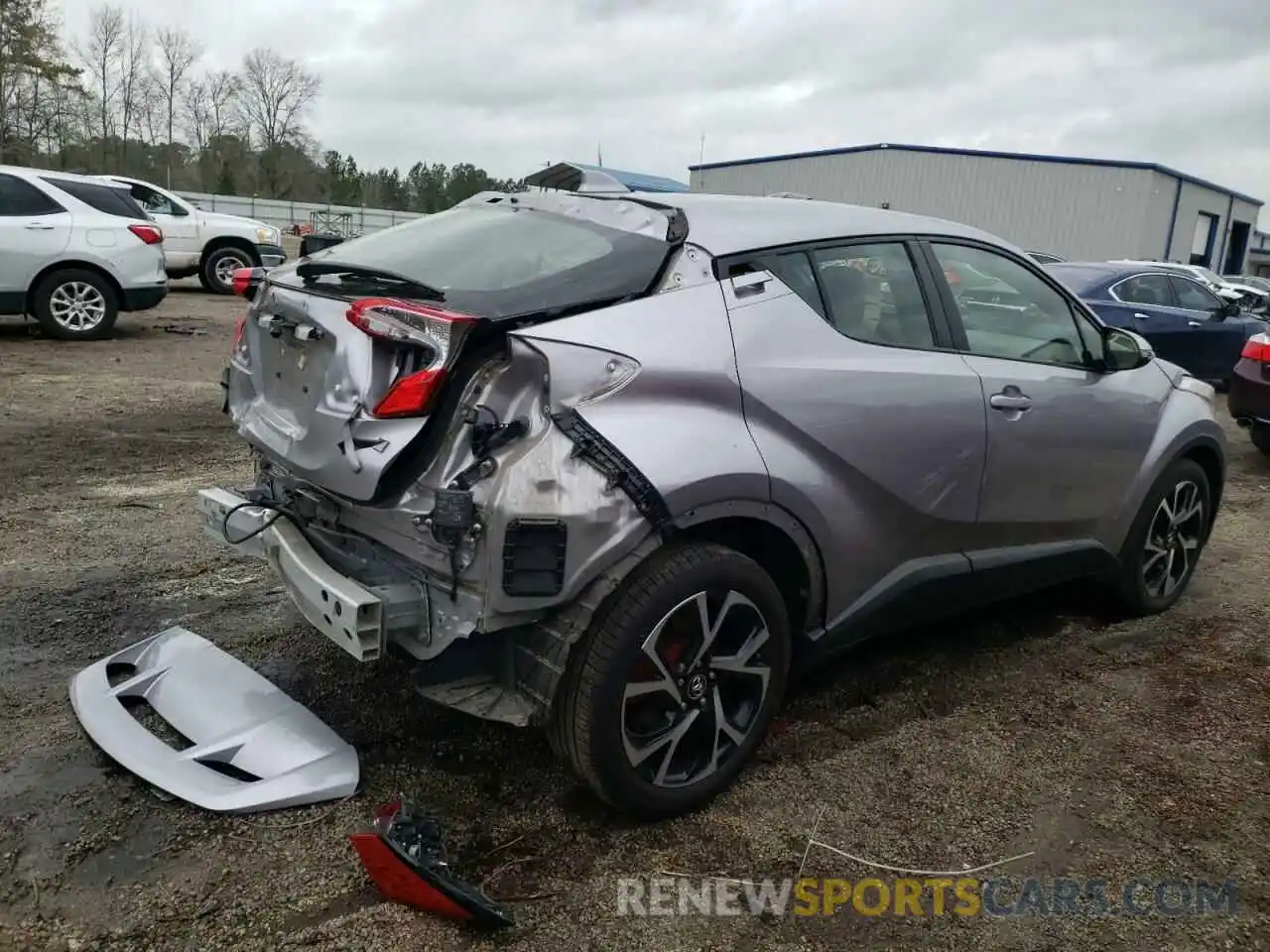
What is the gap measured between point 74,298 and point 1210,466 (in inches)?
417

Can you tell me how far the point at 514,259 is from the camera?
113 inches

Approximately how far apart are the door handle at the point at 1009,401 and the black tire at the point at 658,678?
1.14 metres

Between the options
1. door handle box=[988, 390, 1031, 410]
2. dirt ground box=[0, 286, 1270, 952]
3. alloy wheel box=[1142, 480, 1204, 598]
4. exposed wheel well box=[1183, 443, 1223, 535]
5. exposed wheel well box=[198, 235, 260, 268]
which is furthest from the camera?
exposed wheel well box=[198, 235, 260, 268]

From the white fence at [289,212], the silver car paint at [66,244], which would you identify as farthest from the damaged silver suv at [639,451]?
the white fence at [289,212]

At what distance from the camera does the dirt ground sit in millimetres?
2375

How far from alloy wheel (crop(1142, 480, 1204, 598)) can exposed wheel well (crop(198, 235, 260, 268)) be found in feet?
47.4

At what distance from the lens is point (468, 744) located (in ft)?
10.3

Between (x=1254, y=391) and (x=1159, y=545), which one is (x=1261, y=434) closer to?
(x=1254, y=391)

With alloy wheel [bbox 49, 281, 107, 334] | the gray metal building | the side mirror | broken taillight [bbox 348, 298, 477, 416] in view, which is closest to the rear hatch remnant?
broken taillight [bbox 348, 298, 477, 416]

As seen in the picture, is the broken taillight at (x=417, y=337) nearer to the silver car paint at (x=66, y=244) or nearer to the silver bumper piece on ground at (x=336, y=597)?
the silver bumper piece on ground at (x=336, y=597)

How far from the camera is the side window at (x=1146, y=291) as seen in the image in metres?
11.6

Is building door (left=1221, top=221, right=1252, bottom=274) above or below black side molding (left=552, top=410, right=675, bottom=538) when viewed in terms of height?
above

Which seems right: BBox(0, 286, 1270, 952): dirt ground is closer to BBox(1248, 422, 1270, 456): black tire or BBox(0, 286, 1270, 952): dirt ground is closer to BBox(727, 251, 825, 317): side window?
BBox(727, 251, 825, 317): side window

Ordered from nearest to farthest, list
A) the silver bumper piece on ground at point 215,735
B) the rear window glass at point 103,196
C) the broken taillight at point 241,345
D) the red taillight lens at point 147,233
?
the silver bumper piece on ground at point 215,735 < the broken taillight at point 241,345 < the rear window glass at point 103,196 < the red taillight lens at point 147,233
